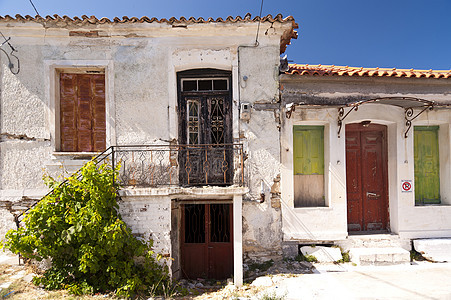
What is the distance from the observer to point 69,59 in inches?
222

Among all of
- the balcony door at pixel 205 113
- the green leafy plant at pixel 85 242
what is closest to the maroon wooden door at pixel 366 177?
the balcony door at pixel 205 113

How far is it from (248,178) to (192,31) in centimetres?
346

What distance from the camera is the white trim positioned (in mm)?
5594

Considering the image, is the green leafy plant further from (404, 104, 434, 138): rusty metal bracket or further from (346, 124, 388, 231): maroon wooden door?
(404, 104, 434, 138): rusty metal bracket

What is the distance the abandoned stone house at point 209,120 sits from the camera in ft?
18.2

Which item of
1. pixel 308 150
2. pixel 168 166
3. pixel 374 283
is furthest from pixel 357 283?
pixel 168 166

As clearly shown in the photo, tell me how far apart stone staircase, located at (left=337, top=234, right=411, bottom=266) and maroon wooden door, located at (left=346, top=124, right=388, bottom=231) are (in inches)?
16.5

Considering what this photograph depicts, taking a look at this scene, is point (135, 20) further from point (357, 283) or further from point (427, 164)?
point (427, 164)

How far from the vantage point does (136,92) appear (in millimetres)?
5641

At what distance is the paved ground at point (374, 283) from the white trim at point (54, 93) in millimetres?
4738

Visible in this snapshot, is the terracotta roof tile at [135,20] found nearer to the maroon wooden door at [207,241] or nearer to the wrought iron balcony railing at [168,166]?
the wrought iron balcony railing at [168,166]

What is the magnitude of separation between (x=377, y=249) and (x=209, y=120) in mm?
4729

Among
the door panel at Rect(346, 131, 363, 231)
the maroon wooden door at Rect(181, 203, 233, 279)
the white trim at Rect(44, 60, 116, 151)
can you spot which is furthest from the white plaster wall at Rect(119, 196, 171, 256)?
the door panel at Rect(346, 131, 363, 231)

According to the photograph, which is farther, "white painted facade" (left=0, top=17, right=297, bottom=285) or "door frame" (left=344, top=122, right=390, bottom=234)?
"door frame" (left=344, top=122, right=390, bottom=234)
